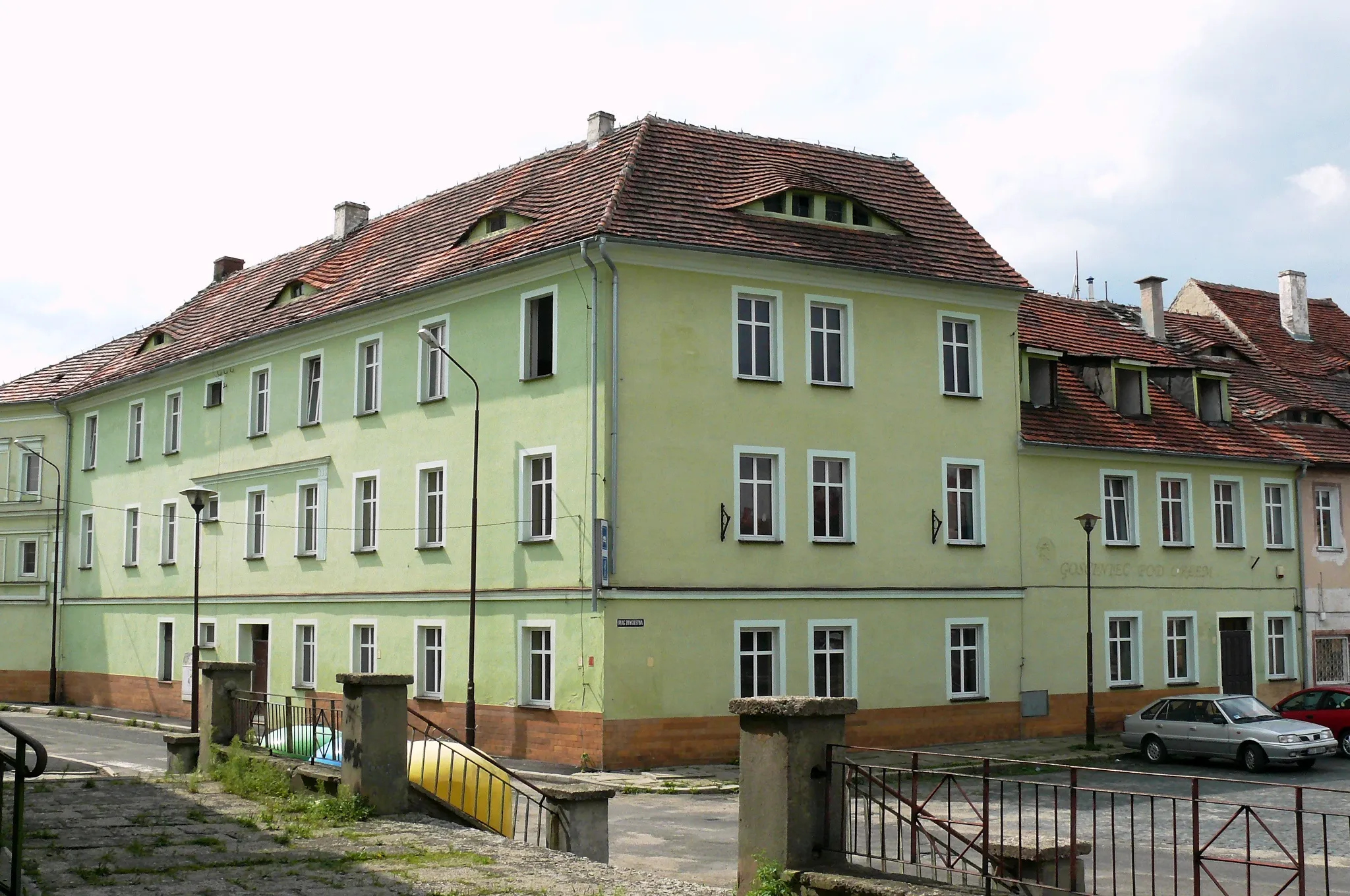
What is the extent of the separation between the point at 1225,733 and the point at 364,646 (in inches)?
706

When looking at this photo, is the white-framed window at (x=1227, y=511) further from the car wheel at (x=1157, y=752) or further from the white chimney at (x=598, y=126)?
the white chimney at (x=598, y=126)

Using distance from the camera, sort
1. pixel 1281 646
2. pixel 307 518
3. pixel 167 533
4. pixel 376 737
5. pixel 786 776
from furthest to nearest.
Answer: pixel 167 533, pixel 1281 646, pixel 307 518, pixel 376 737, pixel 786 776

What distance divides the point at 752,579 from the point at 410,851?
15.0 metres

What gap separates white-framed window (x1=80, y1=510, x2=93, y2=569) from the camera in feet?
149

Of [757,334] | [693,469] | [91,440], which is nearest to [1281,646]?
[757,334]

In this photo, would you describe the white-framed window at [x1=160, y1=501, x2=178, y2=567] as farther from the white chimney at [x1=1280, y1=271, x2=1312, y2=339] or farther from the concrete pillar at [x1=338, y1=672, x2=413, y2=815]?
the white chimney at [x1=1280, y1=271, x2=1312, y2=339]

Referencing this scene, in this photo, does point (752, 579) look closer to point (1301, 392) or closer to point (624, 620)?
point (624, 620)

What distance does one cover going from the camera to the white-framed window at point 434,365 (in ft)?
99.3

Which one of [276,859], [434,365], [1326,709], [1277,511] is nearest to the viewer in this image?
[276,859]

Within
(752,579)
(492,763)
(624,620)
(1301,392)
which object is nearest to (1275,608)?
(1301,392)

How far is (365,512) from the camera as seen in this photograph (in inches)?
1282

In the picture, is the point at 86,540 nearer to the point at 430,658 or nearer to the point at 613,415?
the point at 430,658

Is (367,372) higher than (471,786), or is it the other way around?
(367,372)

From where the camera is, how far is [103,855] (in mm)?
12375
